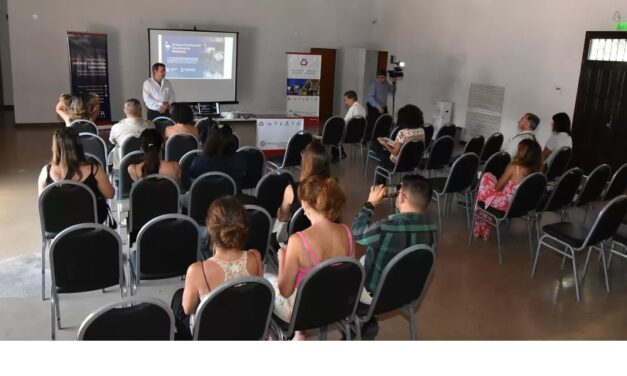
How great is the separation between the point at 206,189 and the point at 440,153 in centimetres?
365

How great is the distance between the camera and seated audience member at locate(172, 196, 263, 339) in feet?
8.57

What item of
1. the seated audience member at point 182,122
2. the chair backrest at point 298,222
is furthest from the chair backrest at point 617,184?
the seated audience member at point 182,122

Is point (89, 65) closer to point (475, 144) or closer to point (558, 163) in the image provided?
point (475, 144)

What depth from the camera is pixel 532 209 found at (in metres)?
5.26

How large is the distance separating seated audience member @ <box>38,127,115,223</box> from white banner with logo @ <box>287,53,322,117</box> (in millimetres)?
8381

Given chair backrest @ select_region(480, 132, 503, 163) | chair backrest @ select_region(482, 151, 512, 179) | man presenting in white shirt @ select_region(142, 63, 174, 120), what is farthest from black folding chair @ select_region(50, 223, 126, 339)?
man presenting in white shirt @ select_region(142, 63, 174, 120)

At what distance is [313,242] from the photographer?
9.70 ft

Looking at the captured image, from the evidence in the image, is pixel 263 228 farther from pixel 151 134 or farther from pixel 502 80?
pixel 502 80

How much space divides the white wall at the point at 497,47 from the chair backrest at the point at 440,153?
11.1 feet

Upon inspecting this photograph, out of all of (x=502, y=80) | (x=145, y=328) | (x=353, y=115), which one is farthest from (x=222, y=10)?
(x=145, y=328)

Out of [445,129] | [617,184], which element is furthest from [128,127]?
[617,184]

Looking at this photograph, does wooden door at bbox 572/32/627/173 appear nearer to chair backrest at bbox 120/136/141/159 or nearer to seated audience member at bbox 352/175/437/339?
seated audience member at bbox 352/175/437/339
